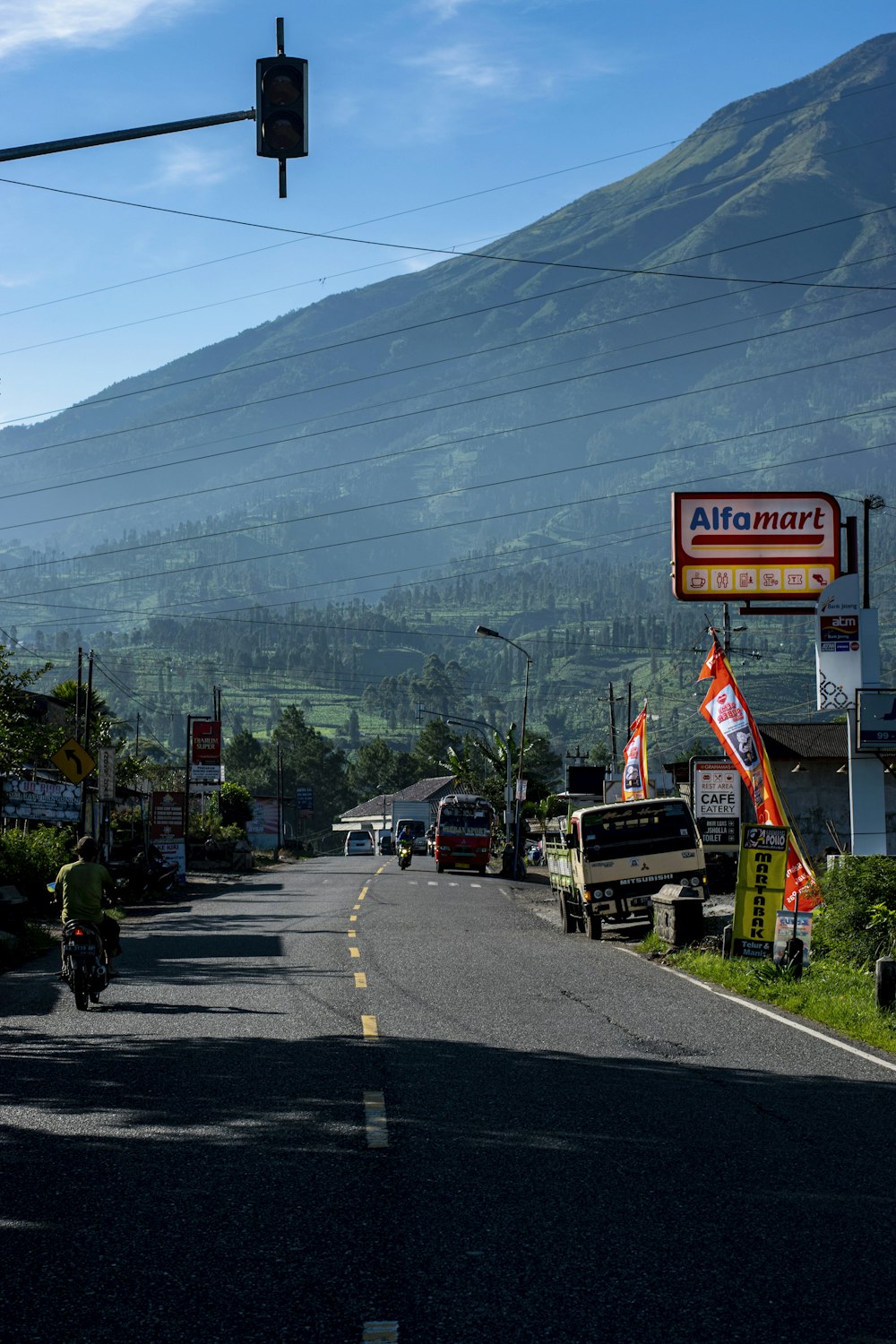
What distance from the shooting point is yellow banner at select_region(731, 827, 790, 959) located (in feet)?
64.0

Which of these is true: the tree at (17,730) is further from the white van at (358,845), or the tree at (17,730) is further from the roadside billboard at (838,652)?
the white van at (358,845)

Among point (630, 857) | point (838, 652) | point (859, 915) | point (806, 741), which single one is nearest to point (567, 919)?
point (630, 857)

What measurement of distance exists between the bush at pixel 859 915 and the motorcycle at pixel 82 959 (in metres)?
A: 9.44

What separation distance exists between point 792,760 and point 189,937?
31.1m

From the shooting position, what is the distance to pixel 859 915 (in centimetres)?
1909

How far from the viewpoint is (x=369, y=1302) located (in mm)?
5652

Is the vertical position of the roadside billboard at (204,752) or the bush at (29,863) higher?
the roadside billboard at (204,752)

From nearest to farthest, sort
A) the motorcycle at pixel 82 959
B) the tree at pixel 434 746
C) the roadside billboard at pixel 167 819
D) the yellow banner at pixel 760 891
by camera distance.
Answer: the motorcycle at pixel 82 959, the yellow banner at pixel 760 891, the roadside billboard at pixel 167 819, the tree at pixel 434 746

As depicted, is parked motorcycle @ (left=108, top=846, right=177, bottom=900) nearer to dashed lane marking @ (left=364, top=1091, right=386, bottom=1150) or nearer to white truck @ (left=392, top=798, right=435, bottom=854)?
dashed lane marking @ (left=364, top=1091, right=386, bottom=1150)

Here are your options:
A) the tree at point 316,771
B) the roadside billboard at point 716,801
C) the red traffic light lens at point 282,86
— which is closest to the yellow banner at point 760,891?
the red traffic light lens at point 282,86

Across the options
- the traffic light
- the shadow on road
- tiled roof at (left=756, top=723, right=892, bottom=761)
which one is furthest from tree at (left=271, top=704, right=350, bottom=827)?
the shadow on road

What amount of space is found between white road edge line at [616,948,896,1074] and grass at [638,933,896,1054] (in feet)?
0.71

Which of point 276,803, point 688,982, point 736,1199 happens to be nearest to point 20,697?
point 688,982

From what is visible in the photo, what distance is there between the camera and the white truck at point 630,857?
26969 mm
